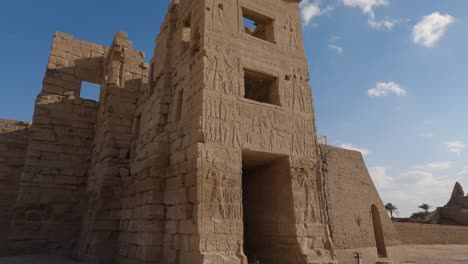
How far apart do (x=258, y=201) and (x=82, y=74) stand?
8.09 m

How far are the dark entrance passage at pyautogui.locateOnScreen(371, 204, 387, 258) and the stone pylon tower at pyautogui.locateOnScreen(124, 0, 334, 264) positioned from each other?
1021 centimetres

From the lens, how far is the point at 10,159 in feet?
36.8

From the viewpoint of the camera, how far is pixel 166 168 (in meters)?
6.52

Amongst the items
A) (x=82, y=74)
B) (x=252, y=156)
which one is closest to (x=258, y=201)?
(x=252, y=156)

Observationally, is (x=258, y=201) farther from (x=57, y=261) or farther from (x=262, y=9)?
(x=57, y=261)

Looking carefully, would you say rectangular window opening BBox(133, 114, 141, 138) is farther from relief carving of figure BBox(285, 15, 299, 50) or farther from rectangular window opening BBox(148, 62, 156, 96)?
relief carving of figure BBox(285, 15, 299, 50)

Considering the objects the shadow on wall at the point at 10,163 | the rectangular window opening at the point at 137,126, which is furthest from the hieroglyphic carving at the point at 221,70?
the shadow on wall at the point at 10,163

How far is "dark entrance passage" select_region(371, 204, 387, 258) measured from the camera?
1468 cm

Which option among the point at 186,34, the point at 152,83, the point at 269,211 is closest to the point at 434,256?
the point at 269,211

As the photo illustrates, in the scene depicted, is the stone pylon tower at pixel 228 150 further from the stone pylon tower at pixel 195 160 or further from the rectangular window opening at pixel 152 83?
the rectangular window opening at pixel 152 83

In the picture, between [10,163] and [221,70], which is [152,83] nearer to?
[221,70]

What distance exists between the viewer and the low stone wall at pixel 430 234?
1933cm

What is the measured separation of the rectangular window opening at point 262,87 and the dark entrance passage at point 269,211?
145 cm

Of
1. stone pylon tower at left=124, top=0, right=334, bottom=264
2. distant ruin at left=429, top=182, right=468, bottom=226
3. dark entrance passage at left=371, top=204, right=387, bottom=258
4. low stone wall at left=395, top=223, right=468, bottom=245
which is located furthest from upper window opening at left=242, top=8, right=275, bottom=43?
distant ruin at left=429, top=182, right=468, bottom=226
